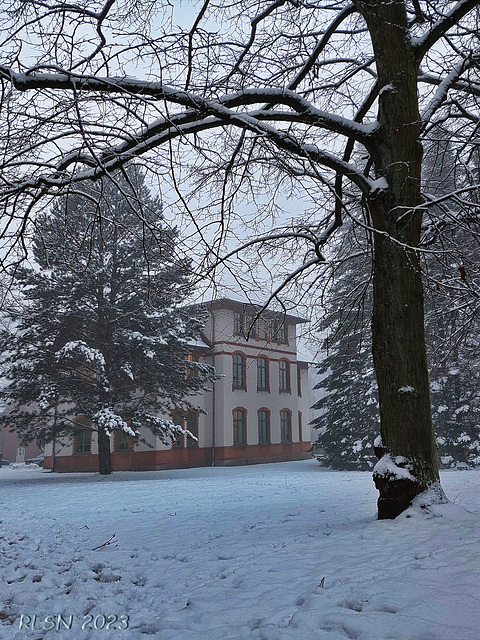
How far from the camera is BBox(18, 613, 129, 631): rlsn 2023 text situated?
14.4ft

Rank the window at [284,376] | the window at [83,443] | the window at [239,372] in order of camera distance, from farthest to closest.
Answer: the window at [284,376] → the window at [239,372] → the window at [83,443]

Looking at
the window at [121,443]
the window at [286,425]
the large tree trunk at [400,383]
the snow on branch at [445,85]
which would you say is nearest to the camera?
the large tree trunk at [400,383]

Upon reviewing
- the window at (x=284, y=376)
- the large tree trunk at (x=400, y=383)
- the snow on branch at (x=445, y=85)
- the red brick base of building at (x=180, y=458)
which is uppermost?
the snow on branch at (x=445, y=85)

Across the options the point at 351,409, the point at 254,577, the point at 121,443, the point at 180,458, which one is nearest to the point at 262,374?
the point at 180,458

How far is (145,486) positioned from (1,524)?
23.9ft

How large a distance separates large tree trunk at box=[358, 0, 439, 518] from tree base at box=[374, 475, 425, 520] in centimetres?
1

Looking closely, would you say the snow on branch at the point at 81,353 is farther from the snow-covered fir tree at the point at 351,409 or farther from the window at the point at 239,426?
the window at the point at 239,426

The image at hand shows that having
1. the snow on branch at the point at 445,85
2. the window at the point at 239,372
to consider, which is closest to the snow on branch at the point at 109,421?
the window at the point at 239,372

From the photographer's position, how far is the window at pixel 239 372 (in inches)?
1238

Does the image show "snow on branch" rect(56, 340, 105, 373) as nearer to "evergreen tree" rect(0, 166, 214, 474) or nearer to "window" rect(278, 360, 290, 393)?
"evergreen tree" rect(0, 166, 214, 474)

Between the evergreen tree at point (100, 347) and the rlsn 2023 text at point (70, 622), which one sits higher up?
the evergreen tree at point (100, 347)

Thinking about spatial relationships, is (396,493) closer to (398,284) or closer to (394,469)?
(394,469)

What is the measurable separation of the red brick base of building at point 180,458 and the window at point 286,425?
28.4 inches

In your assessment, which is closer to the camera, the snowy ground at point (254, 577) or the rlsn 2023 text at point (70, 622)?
the snowy ground at point (254, 577)
